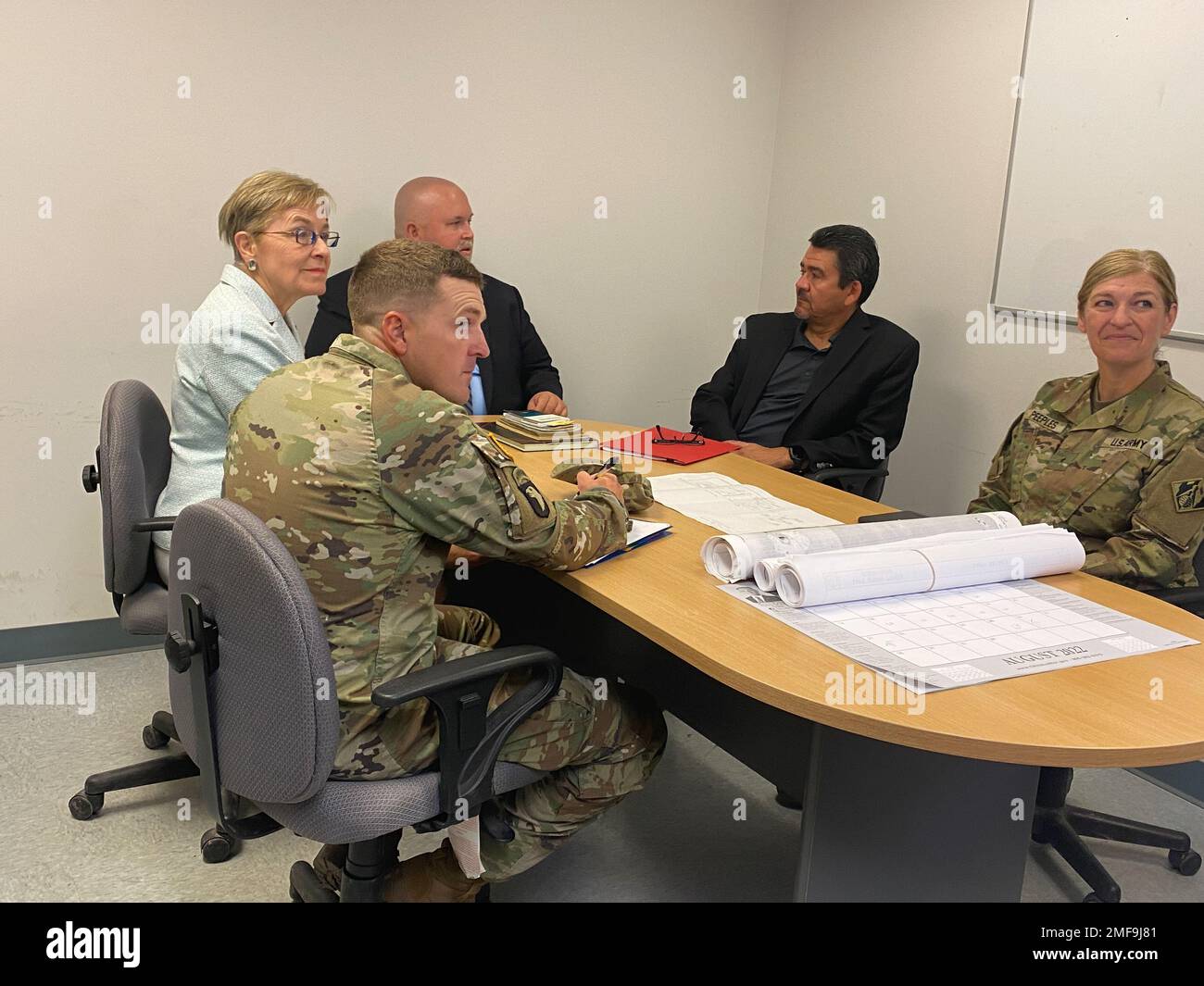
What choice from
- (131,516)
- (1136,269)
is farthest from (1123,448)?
(131,516)

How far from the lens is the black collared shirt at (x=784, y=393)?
3541 mm

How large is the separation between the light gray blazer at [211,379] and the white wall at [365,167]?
3.24 feet

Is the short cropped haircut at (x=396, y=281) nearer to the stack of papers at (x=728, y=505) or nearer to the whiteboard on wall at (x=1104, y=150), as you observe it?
the stack of papers at (x=728, y=505)

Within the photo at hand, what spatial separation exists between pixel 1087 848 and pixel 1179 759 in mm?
1285

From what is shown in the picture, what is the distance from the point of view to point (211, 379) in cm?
240

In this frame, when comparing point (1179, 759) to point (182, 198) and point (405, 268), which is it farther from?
point (182, 198)

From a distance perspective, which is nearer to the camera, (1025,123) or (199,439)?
(199,439)

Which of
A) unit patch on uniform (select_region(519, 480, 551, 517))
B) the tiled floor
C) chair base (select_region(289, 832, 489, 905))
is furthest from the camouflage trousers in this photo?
the tiled floor

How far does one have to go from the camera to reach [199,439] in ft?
8.12

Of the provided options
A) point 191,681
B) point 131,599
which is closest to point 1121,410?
point 191,681

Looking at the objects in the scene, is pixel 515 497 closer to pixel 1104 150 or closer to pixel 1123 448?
pixel 1123 448

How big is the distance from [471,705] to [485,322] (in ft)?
7.50

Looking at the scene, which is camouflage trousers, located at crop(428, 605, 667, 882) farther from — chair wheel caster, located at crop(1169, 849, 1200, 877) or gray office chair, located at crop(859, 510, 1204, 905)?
chair wheel caster, located at crop(1169, 849, 1200, 877)
